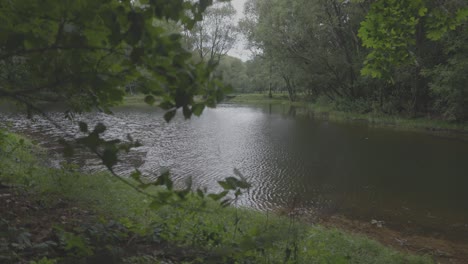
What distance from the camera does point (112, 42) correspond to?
166 cm

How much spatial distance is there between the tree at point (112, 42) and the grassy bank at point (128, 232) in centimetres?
59

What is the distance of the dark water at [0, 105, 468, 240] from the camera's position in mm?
10320

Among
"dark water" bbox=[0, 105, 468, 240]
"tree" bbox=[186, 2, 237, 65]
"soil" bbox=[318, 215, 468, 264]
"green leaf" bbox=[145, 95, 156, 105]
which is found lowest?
"soil" bbox=[318, 215, 468, 264]

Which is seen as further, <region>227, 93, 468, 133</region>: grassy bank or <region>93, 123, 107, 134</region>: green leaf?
<region>227, 93, 468, 133</region>: grassy bank

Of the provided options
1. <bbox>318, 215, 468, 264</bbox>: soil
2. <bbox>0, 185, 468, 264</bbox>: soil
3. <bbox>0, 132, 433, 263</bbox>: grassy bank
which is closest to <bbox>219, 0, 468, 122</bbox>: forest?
<bbox>318, 215, 468, 264</bbox>: soil

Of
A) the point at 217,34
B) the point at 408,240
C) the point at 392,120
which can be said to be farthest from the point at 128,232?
the point at 217,34

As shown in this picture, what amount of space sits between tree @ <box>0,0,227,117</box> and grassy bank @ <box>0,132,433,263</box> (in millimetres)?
593

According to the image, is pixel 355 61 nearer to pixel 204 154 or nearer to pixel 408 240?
pixel 204 154

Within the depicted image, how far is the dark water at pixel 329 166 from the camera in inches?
406

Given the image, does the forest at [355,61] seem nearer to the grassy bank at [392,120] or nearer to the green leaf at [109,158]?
the grassy bank at [392,120]

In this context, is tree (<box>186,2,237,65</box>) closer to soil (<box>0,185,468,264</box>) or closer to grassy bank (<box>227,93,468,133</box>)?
grassy bank (<box>227,93,468,133</box>)

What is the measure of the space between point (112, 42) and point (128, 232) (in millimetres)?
2750

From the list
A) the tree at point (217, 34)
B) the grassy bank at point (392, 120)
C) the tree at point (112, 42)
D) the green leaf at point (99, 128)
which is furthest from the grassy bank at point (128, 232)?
the tree at point (217, 34)

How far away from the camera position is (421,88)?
2842 cm
